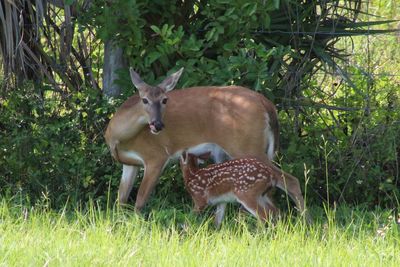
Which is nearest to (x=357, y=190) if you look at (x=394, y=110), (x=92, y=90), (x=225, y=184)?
(x=394, y=110)

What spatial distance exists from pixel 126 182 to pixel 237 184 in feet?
4.58

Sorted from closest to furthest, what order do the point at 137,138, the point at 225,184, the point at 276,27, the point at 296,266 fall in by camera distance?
the point at 296,266 → the point at 225,184 → the point at 137,138 → the point at 276,27

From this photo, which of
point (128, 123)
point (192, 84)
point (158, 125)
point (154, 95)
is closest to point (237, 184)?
point (158, 125)

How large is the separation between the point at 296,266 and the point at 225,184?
2.32 meters

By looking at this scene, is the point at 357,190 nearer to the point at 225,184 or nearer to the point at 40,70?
the point at 225,184

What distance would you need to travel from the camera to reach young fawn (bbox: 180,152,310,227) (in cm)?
812

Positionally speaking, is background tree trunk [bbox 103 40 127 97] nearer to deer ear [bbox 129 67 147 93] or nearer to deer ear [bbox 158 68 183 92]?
deer ear [bbox 129 67 147 93]

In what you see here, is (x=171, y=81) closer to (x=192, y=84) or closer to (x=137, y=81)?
(x=137, y=81)

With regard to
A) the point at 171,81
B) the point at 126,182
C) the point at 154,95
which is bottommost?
the point at 126,182

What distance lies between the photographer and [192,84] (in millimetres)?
9281

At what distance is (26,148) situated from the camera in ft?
Result: 31.3

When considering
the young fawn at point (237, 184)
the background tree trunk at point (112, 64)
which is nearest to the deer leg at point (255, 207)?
the young fawn at point (237, 184)

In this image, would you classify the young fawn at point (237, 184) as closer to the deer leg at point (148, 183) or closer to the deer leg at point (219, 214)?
the deer leg at point (219, 214)

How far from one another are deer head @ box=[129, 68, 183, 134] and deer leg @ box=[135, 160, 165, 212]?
41 centimetres
